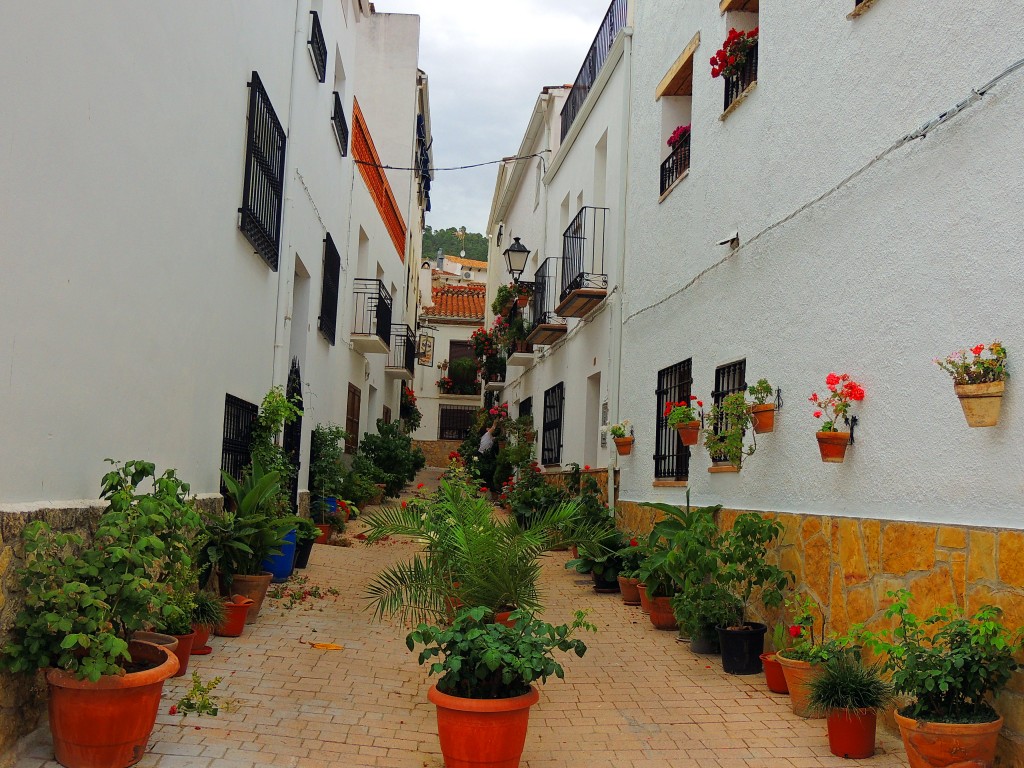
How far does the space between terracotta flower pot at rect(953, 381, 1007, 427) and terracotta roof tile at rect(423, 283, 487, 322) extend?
30.0 metres

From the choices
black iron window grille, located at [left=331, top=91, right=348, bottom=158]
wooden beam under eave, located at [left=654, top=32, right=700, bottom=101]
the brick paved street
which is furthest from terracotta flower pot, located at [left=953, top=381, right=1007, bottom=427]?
black iron window grille, located at [left=331, top=91, right=348, bottom=158]

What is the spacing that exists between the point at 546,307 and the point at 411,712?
1047 centimetres

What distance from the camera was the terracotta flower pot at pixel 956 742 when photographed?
3920 millimetres

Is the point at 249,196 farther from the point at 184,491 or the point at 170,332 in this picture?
the point at 184,491

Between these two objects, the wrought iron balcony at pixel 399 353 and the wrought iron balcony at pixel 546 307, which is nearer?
the wrought iron balcony at pixel 546 307

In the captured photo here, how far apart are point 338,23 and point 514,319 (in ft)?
21.0

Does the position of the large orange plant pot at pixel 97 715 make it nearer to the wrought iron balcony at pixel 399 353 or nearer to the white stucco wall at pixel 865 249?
the white stucco wall at pixel 865 249

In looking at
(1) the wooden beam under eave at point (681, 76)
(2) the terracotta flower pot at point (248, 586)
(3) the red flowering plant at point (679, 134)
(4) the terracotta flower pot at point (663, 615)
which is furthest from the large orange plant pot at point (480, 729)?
(1) the wooden beam under eave at point (681, 76)

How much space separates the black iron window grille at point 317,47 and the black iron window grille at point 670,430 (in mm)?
5298

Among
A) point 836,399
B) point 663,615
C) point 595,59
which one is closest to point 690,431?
point 663,615

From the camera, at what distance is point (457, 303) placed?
35094 mm

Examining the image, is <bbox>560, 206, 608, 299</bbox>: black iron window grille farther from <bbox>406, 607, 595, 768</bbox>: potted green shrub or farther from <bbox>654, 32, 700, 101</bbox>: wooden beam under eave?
<bbox>406, 607, 595, 768</bbox>: potted green shrub

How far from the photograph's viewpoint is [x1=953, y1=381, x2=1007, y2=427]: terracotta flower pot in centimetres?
418

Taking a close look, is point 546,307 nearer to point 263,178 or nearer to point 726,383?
point 263,178
